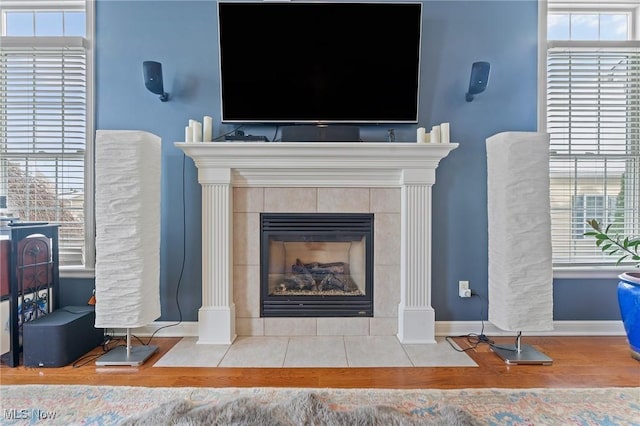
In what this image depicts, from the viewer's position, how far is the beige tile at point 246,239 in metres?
2.31

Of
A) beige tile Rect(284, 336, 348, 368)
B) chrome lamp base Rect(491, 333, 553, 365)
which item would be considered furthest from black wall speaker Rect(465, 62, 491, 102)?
beige tile Rect(284, 336, 348, 368)

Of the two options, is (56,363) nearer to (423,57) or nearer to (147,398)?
(147,398)

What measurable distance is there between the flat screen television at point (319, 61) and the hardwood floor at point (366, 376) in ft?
5.18

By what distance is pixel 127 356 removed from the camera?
1.96 metres

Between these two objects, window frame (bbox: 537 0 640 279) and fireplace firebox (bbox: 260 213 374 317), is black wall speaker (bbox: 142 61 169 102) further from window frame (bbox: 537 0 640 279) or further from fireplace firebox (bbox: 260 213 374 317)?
window frame (bbox: 537 0 640 279)

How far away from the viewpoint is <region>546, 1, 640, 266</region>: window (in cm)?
241

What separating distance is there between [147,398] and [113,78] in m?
2.12

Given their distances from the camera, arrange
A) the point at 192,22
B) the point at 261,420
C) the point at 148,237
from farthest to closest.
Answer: the point at 192,22 → the point at 148,237 → the point at 261,420

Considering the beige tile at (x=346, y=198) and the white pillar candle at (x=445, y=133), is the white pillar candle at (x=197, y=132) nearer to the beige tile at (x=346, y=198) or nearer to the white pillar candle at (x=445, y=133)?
the beige tile at (x=346, y=198)

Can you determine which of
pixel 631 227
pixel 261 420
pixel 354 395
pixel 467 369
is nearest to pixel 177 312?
pixel 261 420

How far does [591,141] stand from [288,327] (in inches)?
103

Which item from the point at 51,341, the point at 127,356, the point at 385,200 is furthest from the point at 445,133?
the point at 51,341

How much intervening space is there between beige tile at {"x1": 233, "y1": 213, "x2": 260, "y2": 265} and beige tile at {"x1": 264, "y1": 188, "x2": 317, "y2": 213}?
0.44ft

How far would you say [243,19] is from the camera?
217 centimetres
